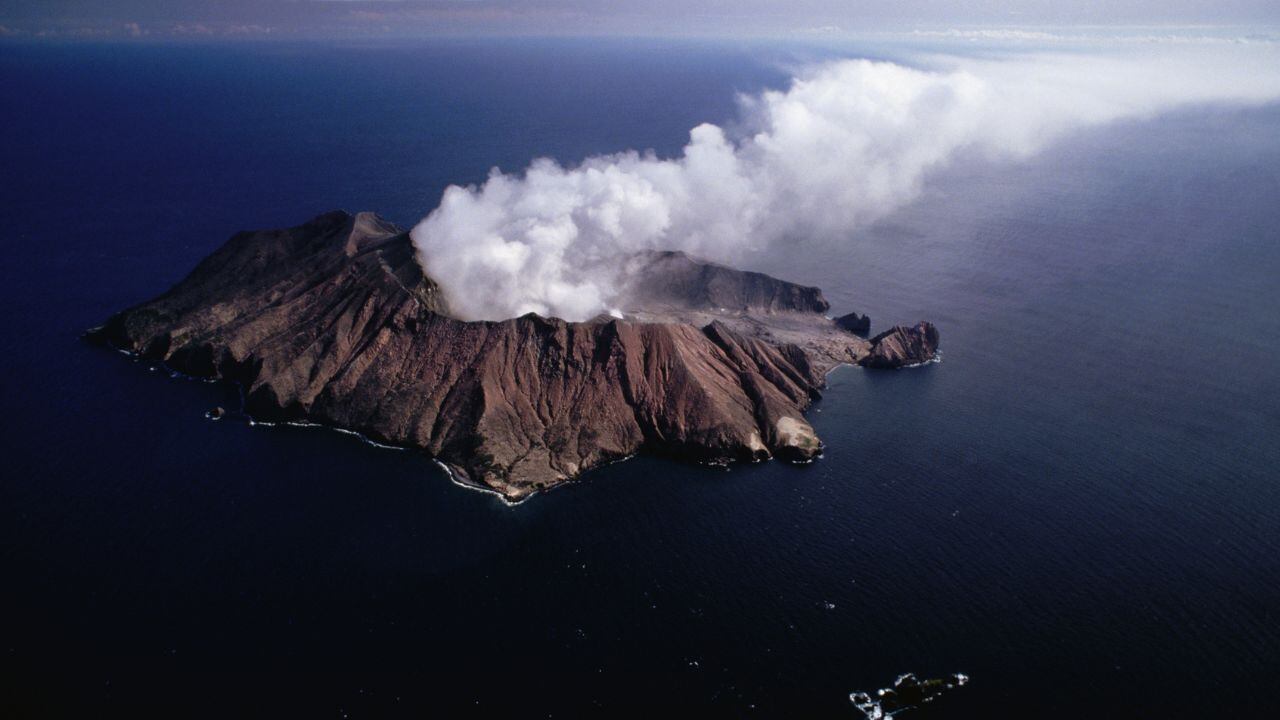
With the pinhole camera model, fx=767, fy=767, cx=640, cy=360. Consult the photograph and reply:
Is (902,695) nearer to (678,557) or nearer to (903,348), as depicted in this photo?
(678,557)

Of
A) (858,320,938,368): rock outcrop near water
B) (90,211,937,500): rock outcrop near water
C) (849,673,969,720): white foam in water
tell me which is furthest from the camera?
(858,320,938,368): rock outcrop near water

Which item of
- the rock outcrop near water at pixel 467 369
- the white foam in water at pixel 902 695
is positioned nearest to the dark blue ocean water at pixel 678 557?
the white foam in water at pixel 902 695

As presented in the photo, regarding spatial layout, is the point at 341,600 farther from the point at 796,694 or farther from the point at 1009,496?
the point at 1009,496

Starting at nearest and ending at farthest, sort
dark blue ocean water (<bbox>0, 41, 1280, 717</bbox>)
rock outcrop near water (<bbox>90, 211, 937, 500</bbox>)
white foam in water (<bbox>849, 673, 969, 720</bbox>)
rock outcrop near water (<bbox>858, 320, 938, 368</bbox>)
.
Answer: white foam in water (<bbox>849, 673, 969, 720</bbox>)
dark blue ocean water (<bbox>0, 41, 1280, 717</bbox>)
rock outcrop near water (<bbox>90, 211, 937, 500</bbox>)
rock outcrop near water (<bbox>858, 320, 938, 368</bbox>)

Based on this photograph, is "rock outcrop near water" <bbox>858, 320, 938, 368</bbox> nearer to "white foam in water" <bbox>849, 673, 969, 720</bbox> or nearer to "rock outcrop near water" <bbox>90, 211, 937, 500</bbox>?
"rock outcrop near water" <bbox>90, 211, 937, 500</bbox>

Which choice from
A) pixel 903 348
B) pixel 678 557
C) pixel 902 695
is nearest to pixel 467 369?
pixel 678 557

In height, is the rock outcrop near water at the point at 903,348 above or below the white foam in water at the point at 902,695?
above

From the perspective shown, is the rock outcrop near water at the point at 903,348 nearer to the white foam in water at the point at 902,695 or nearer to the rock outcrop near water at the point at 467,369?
the rock outcrop near water at the point at 467,369

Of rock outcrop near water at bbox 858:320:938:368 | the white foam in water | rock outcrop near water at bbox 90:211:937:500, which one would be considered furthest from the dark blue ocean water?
rock outcrop near water at bbox 90:211:937:500

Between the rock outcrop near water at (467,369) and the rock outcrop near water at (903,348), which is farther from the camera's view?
the rock outcrop near water at (903,348)

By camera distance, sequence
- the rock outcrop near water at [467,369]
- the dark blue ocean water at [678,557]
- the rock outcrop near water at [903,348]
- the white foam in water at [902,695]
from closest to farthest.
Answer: the white foam in water at [902,695] < the dark blue ocean water at [678,557] < the rock outcrop near water at [467,369] < the rock outcrop near water at [903,348]
